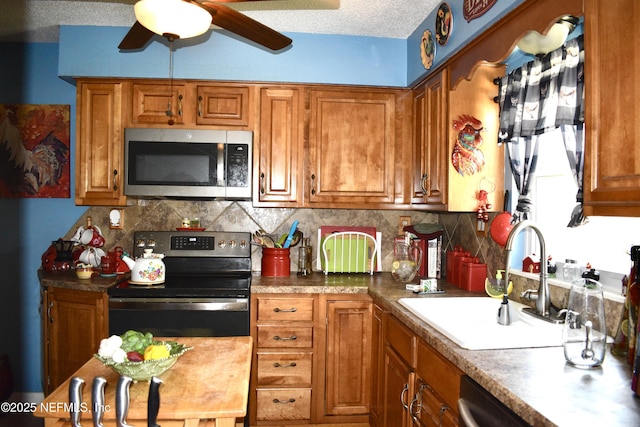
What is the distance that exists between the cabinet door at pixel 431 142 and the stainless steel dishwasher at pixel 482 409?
4.40 ft

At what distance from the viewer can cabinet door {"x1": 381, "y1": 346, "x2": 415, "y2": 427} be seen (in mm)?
2049

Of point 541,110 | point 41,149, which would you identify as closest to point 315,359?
point 541,110

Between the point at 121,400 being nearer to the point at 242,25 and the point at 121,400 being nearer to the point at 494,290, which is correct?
the point at 242,25

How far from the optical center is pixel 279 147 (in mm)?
3105

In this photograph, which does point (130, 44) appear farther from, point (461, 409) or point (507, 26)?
point (461, 409)

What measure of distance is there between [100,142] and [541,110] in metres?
2.55

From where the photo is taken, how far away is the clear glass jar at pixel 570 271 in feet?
6.58

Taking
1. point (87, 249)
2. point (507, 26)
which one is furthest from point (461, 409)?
point (87, 249)

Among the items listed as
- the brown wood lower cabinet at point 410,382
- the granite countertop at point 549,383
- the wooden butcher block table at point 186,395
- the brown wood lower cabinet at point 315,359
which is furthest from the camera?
the brown wood lower cabinet at point 315,359

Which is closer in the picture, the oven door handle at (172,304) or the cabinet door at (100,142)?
the oven door handle at (172,304)

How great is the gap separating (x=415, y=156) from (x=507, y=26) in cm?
119

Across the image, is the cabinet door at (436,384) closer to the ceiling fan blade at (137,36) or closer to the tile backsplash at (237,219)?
the tile backsplash at (237,219)

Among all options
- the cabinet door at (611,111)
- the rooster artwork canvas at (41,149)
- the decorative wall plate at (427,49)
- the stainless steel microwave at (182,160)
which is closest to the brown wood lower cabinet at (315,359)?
the stainless steel microwave at (182,160)

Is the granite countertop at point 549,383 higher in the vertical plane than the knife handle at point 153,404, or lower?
lower
